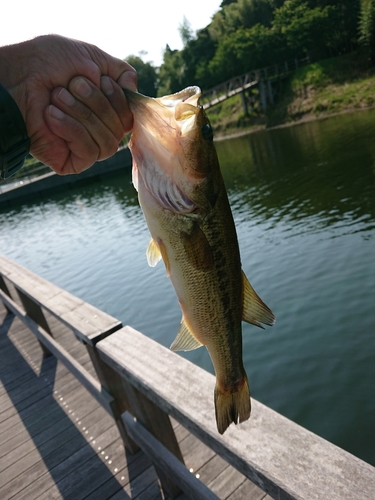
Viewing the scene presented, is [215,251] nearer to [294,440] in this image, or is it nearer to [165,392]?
[294,440]

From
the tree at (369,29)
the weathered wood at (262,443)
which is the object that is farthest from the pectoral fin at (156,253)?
the tree at (369,29)

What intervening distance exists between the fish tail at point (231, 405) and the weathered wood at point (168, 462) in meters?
1.02

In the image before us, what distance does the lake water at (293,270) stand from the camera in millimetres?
6750

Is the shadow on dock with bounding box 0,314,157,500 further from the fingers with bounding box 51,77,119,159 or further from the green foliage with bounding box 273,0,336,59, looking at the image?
the green foliage with bounding box 273,0,336,59

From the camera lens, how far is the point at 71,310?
4270mm

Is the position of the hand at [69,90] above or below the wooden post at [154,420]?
above

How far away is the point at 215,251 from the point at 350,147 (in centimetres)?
2237

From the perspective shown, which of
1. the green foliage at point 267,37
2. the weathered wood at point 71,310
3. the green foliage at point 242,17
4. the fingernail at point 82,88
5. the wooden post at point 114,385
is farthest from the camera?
the green foliage at point 242,17

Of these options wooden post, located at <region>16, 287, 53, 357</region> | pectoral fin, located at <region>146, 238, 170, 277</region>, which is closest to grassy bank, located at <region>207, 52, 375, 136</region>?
wooden post, located at <region>16, 287, 53, 357</region>

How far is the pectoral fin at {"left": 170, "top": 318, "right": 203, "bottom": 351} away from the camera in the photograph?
1938 mm

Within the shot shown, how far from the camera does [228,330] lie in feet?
6.30

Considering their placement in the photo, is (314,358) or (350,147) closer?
(314,358)

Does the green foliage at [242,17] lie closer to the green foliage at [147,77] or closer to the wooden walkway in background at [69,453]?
the green foliage at [147,77]

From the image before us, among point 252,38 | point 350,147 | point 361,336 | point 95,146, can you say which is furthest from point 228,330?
point 252,38
